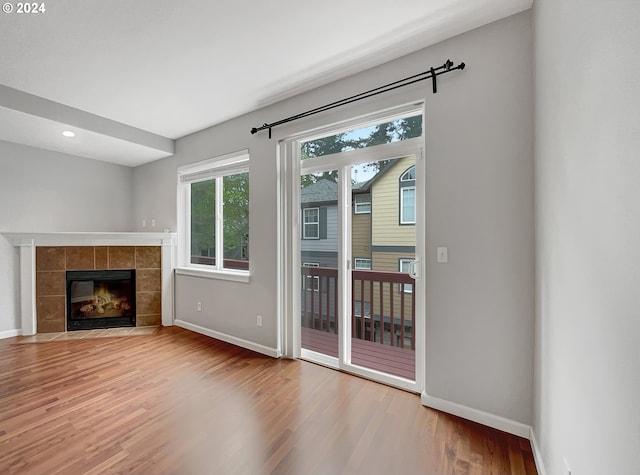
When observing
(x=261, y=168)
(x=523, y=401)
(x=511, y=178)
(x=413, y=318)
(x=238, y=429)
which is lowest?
(x=238, y=429)

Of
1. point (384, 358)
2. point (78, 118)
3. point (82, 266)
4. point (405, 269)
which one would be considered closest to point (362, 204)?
point (405, 269)

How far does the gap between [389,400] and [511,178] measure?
5.83 ft

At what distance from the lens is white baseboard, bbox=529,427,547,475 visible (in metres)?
1.44

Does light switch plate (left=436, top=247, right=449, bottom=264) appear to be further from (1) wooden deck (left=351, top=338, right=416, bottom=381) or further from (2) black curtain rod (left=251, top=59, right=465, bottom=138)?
(2) black curtain rod (left=251, top=59, right=465, bottom=138)

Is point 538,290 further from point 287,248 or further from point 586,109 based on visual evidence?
point 287,248

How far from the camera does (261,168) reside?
9.90 ft

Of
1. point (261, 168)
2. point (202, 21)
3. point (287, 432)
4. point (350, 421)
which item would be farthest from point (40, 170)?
point (350, 421)

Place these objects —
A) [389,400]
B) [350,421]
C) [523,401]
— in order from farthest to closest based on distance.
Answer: [389,400] → [350,421] → [523,401]

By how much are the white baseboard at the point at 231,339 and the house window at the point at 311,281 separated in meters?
0.75

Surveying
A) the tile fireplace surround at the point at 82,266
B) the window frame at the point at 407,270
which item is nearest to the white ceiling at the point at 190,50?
the tile fireplace surround at the point at 82,266

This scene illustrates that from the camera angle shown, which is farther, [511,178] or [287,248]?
[287,248]

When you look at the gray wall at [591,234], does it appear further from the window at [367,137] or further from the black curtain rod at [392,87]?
the window at [367,137]

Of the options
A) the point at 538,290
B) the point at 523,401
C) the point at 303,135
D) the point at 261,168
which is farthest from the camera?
the point at 261,168

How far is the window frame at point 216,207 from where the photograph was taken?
3326 mm
